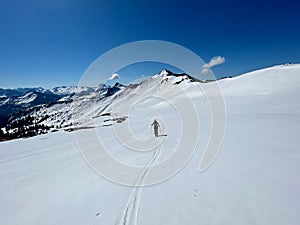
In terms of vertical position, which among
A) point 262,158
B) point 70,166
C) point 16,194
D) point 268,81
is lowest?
point 16,194

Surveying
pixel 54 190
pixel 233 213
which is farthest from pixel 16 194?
pixel 233 213

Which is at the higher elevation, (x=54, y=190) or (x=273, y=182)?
(x=273, y=182)

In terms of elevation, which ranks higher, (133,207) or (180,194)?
(180,194)

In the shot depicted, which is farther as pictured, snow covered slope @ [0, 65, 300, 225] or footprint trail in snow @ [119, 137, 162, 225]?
footprint trail in snow @ [119, 137, 162, 225]

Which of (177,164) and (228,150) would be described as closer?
(177,164)

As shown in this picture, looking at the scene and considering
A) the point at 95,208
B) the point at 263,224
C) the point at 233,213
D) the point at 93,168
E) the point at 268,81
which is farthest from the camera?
the point at 268,81

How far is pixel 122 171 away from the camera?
8.89 m

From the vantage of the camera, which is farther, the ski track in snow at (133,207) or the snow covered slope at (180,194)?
the ski track in snow at (133,207)

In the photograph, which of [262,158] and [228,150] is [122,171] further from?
[262,158]

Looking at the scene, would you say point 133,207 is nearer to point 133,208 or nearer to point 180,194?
point 133,208

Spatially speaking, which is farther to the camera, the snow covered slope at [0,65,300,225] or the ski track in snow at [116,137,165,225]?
the ski track in snow at [116,137,165,225]

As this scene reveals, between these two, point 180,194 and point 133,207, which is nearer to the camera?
point 133,207

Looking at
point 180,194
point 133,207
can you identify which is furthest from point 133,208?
point 180,194

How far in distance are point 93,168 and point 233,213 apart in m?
7.25
